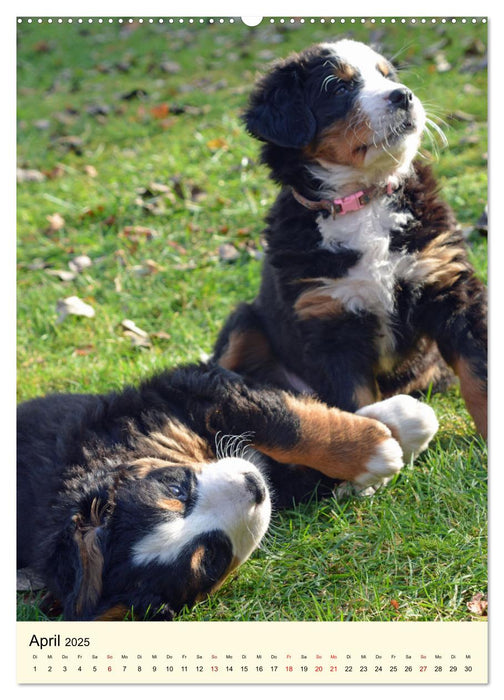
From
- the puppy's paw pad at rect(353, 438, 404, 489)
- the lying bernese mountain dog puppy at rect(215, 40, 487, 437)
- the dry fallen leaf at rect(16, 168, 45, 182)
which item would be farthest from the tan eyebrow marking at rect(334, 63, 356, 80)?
the dry fallen leaf at rect(16, 168, 45, 182)

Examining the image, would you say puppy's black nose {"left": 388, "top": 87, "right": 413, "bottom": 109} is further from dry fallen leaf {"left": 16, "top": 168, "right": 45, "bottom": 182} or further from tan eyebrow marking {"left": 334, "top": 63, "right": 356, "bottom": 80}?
dry fallen leaf {"left": 16, "top": 168, "right": 45, "bottom": 182}

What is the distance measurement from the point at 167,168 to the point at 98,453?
11.3ft

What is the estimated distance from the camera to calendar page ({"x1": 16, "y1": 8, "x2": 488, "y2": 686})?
244 cm

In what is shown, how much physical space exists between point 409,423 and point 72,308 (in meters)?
2.33

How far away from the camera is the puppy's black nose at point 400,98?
311 cm

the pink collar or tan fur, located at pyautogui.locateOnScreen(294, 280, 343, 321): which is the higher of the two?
the pink collar

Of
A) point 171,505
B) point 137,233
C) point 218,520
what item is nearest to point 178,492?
point 171,505

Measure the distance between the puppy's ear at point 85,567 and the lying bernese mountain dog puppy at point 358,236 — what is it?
1067 mm

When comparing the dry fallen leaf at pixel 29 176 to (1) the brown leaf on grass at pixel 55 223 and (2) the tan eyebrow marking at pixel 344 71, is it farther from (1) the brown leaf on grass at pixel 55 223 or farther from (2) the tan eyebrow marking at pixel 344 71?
(2) the tan eyebrow marking at pixel 344 71

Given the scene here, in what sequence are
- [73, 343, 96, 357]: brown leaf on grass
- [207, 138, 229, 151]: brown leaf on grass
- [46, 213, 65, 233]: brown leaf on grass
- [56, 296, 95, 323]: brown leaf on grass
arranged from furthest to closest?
[207, 138, 229, 151]: brown leaf on grass → [46, 213, 65, 233]: brown leaf on grass → [56, 296, 95, 323]: brown leaf on grass → [73, 343, 96, 357]: brown leaf on grass

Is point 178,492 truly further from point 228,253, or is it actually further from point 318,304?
point 228,253

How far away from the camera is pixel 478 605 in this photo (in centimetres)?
248
